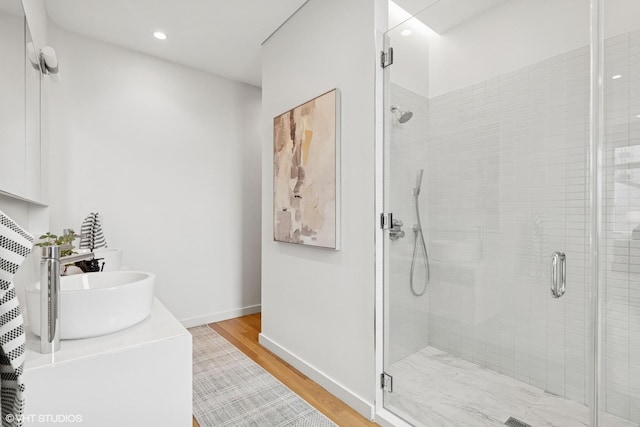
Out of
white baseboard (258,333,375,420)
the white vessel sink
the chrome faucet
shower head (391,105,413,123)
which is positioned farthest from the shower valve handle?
the chrome faucet

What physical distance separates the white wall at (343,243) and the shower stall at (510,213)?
11 cm

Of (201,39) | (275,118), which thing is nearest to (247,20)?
(201,39)

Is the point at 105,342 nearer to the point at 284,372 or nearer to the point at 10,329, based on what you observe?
the point at 10,329

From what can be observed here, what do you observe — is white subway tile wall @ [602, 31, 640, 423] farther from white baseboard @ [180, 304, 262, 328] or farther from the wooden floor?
white baseboard @ [180, 304, 262, 328]

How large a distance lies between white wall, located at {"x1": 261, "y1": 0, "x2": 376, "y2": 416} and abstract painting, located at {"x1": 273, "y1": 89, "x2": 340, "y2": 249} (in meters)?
0.07

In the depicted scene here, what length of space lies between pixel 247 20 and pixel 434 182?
1871 millimetres

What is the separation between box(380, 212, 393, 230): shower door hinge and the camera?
69.7 inches

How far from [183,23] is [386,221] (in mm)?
2138

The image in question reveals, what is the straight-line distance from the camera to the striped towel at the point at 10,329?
1.59 feet

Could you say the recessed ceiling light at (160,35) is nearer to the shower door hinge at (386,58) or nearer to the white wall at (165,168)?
the white wall at (165,168)

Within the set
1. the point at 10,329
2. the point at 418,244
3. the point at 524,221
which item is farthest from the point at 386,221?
the point at 10,329

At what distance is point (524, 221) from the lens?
4.39ft

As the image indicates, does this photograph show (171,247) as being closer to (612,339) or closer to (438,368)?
(438,368)

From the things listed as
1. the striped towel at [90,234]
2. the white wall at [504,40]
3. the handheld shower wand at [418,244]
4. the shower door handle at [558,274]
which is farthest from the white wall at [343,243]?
the striped towel at [90,234]
